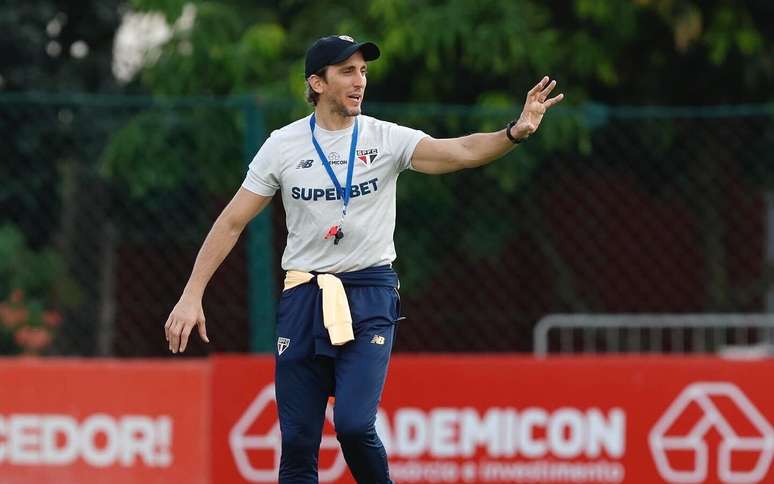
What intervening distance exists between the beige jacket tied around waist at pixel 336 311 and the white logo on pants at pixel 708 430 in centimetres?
275

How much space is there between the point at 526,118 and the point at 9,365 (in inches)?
160

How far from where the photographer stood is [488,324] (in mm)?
9789

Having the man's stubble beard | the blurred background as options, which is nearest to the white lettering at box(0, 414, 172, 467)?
the blurred background

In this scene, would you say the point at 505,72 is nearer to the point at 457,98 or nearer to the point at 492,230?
the point at 457,98

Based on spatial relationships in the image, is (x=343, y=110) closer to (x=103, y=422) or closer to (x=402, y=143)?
(x=402, y=143)

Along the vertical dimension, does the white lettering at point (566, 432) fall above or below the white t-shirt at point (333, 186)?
below

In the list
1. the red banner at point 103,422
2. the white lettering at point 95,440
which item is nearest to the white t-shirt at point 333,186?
the red banner at point 103,422

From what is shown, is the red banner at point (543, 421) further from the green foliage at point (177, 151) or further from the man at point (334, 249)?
the man at point (334, 249)

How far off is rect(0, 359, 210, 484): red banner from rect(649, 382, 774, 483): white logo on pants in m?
2.53

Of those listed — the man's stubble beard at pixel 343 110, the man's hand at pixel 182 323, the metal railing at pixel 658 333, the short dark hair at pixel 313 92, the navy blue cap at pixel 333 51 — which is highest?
the navy blue cap at pixel 333 51

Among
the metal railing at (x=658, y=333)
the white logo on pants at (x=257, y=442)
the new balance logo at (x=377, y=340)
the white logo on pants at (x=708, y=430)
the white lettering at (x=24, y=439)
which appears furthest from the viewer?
the metal railing at (x=658, y=333)

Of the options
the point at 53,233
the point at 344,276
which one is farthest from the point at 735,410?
the point at 53,233

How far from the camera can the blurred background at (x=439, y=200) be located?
931 centimetres

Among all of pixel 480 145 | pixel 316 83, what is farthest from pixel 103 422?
pixel 480 145
